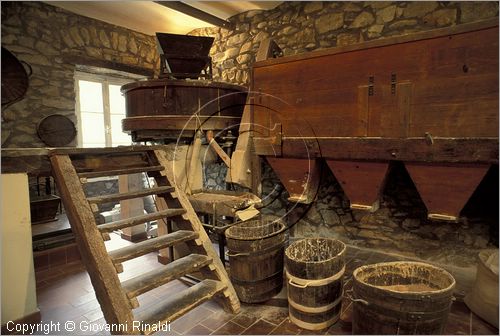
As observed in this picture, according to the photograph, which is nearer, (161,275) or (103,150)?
(161,275)

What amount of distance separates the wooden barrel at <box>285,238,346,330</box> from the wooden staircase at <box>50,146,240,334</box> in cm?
53

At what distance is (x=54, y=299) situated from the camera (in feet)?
8.81

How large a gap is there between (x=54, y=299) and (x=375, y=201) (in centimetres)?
300

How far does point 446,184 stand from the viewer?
2.25 m

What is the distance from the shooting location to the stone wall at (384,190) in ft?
9.82

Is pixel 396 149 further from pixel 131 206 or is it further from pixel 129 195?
pixel 131 206

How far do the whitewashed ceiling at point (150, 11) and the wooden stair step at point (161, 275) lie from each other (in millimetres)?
3526

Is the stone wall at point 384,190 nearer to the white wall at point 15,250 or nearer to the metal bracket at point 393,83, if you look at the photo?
Answer: the metal bracket at point 393,83

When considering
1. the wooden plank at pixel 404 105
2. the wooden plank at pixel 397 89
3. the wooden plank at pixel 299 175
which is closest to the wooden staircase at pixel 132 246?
the wooden plank at pixel 299 175

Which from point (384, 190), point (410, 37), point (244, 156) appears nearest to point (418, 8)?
point (410, 37)

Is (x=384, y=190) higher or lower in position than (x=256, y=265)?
higher

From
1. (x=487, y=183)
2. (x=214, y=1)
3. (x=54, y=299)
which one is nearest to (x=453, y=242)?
(x=487, y=183)

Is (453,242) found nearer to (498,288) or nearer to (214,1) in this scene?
(498,288)

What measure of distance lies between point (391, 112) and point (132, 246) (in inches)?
88.7
